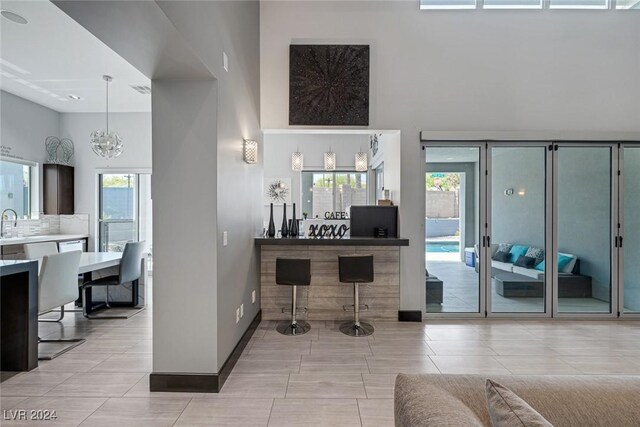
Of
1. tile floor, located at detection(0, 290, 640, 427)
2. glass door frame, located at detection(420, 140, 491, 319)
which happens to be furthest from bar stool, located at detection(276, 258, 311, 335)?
glass door frame, located at detection(420, 140, 491, 319)

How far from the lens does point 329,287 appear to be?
4.57 m

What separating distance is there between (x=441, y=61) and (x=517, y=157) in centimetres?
174

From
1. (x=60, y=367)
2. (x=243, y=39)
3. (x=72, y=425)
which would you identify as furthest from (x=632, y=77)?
(x=60, y=367)

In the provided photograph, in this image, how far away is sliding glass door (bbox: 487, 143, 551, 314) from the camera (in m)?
4.64

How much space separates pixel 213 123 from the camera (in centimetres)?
272

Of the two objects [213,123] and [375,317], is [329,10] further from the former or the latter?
[375,317]

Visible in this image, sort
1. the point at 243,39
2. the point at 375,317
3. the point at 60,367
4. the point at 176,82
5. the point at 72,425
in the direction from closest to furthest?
the point at 72,425
the point at 176,82
the point at 60,367
the point at 243,39
the point at 375,317

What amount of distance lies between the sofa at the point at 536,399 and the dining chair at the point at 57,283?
3.78 meters

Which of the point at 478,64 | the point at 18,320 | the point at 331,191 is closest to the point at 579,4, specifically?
the point at 478,64

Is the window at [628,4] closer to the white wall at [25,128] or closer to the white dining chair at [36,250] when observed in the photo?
the white dining chair at [36,250]

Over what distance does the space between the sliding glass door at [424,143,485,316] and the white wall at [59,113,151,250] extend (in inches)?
231

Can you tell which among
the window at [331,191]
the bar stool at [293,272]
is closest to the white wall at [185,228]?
the bar stool at [293,272]

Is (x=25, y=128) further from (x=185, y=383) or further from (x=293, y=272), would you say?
(x=185, y=383)

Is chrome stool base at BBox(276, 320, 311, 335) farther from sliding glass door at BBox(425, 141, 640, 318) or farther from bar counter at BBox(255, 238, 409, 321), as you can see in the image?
sliding glass door at BBox(425, 141, 640, 318)
